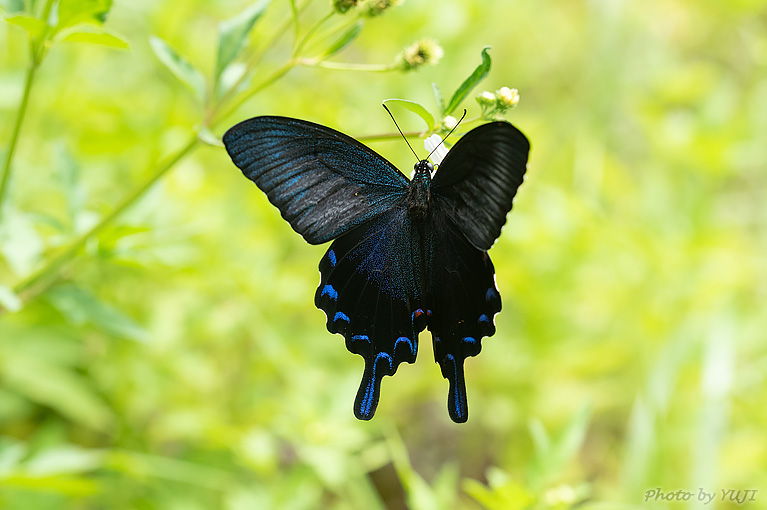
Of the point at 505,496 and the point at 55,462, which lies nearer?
the point at 505,496

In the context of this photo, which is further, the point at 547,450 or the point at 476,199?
the point at 547,450

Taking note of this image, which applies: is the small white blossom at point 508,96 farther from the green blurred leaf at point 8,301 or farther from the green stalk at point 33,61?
the green blurred leaf at point 8,301

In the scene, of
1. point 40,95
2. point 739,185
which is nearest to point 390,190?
point 40,95

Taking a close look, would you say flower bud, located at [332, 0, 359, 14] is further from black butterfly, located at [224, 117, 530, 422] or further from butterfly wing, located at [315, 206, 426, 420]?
butterfly wing, located at [315, 206, 426, 420]

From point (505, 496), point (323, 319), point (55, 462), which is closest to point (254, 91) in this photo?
point (505, 496)

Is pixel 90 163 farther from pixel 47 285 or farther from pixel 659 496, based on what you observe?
pixel 659 496

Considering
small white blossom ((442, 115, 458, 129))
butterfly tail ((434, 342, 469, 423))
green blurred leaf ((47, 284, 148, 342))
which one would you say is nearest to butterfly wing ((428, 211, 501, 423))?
butterfly tail ((434, 342, 469, 423))

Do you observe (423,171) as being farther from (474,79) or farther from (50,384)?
(50,384)
